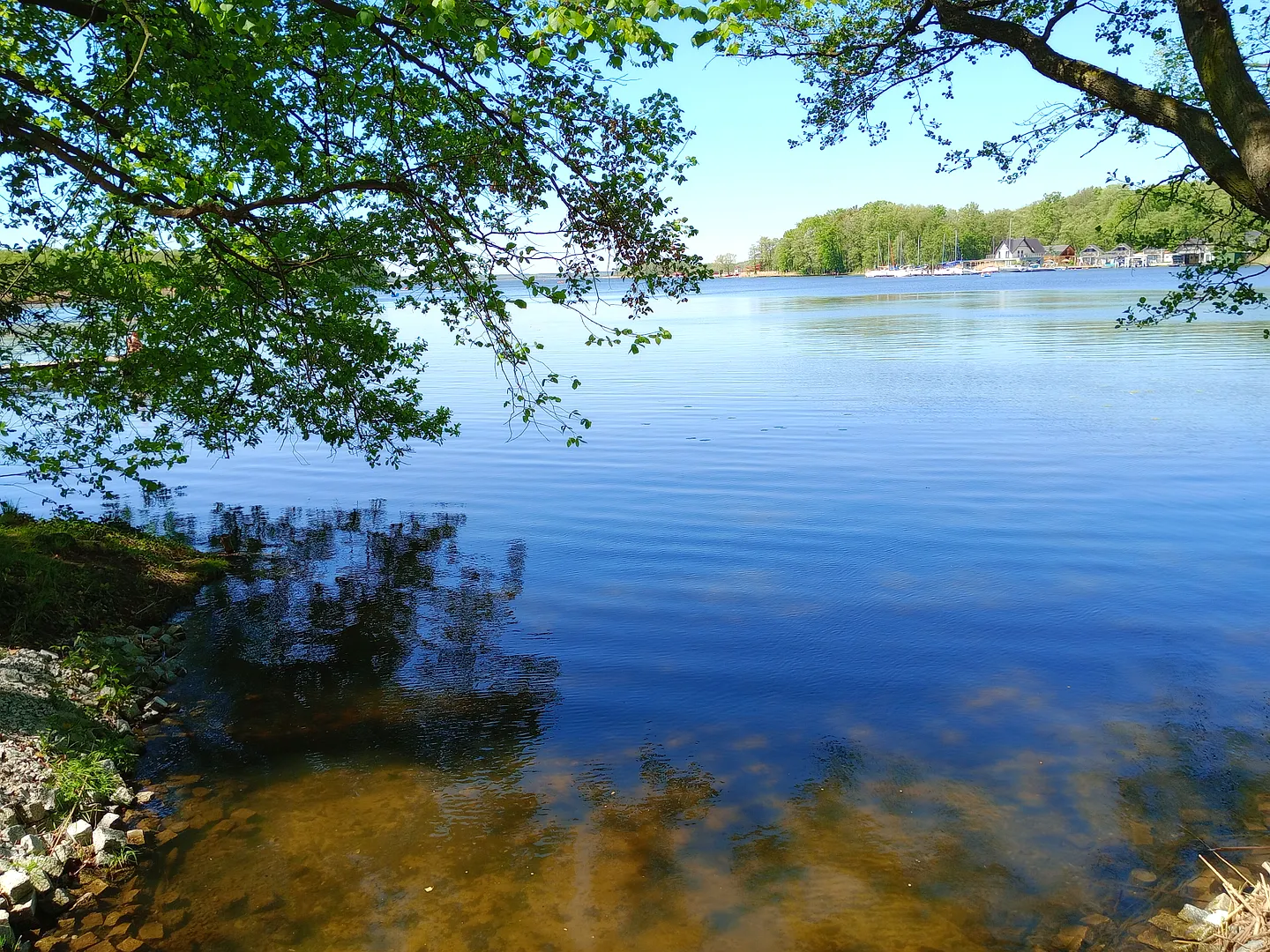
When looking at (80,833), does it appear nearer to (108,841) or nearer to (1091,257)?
(108,841)

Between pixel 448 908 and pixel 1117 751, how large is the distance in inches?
210

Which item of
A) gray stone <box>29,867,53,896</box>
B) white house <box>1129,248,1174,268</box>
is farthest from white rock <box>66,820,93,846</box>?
white house <box>1129,248,1174,268</box>

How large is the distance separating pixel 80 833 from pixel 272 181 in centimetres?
727

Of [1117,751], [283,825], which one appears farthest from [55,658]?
[1117,751]

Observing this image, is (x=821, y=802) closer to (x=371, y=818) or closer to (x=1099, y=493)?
(x=371, y=818)

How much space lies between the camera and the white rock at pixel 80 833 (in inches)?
241

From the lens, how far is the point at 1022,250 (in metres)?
191

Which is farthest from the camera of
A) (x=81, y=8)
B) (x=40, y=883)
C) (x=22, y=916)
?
(x=81, y=8)

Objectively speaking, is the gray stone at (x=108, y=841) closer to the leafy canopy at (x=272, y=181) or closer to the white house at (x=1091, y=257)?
the leafy canopy at (x=272, y=181)

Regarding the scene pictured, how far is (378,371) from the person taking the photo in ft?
43.2

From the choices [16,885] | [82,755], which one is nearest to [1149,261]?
[82,755]

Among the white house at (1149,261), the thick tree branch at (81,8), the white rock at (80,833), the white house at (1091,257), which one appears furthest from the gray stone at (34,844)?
the white house at (1091,257)

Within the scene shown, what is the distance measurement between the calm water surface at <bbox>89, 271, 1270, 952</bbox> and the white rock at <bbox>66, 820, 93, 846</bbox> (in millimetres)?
529

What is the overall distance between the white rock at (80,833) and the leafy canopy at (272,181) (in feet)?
14.8
